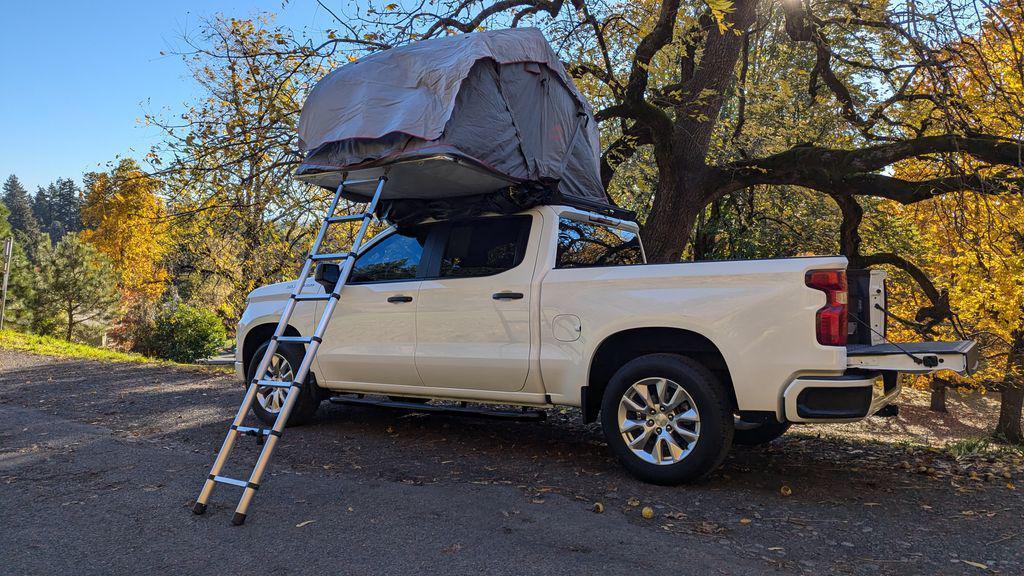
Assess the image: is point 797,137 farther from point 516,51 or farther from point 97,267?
point 97,267

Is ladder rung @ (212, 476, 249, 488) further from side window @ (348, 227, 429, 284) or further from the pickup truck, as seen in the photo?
side window @ (348, 227, 429, 284)

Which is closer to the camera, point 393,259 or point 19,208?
point 393,259

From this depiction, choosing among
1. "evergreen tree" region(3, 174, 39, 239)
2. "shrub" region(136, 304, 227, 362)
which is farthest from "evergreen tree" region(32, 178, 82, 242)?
"shrub" region(136, 304, 227, 362)

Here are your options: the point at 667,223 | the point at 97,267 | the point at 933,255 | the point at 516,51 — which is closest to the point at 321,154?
the point at 516,51

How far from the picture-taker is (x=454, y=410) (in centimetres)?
607

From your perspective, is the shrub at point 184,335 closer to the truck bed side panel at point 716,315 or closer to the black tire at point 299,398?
the black tire at point 299,398

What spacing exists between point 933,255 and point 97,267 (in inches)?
1428

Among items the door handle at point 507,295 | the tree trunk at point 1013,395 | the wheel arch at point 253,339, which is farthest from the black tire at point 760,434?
the tree trunk at point 1013,395

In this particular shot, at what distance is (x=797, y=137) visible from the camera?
43.3 feet

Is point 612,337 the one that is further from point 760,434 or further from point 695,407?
point 760,434

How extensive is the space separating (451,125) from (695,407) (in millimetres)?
2610

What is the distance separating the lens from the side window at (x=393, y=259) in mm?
6328

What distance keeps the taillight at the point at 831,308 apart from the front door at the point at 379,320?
3186 mm

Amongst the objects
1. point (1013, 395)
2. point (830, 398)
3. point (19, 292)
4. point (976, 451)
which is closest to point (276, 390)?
point (830, 398)
